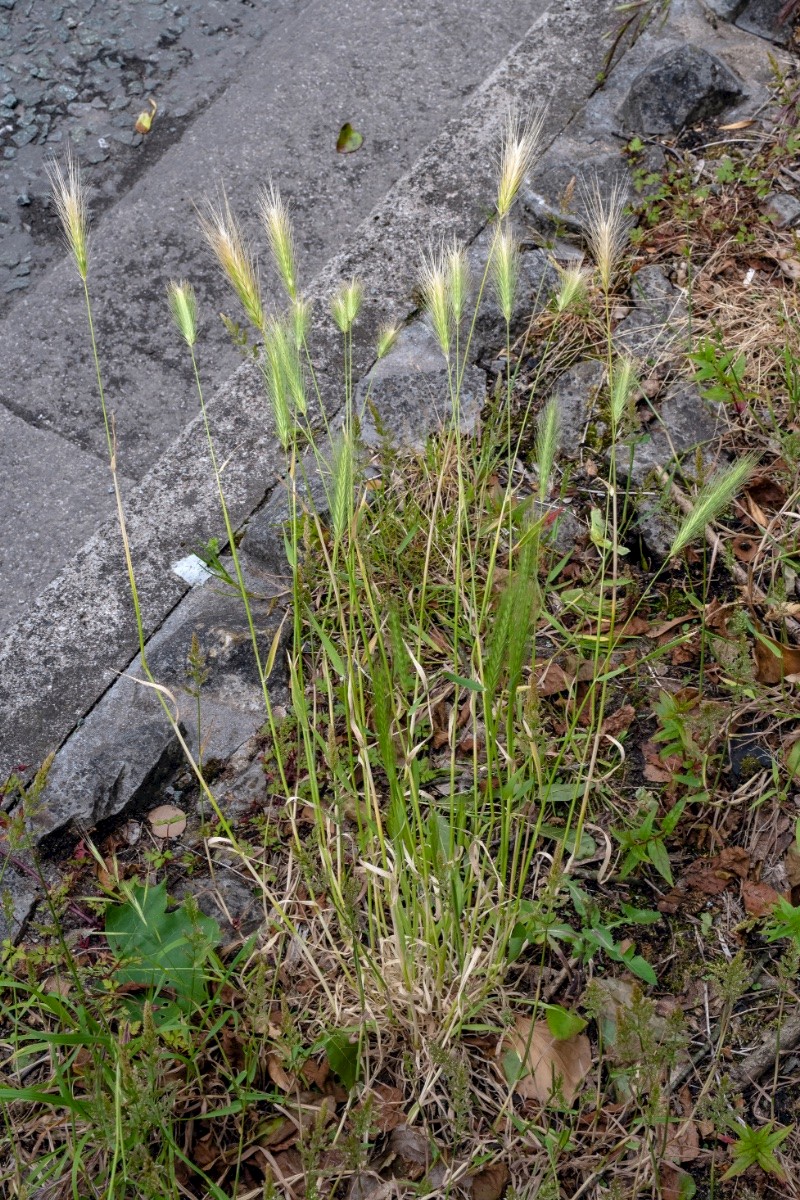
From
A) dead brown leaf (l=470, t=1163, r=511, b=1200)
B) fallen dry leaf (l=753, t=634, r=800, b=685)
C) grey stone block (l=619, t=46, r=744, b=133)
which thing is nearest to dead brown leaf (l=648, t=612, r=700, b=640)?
fallen dry leaf (l=753, t=634, r=800, b=685)

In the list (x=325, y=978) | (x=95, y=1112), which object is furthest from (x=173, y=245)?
(x=95, y=1112)

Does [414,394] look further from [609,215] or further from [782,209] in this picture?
[782,209]

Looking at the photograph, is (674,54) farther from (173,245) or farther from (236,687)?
(236,687)

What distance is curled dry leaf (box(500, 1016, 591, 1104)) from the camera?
57.7 inches

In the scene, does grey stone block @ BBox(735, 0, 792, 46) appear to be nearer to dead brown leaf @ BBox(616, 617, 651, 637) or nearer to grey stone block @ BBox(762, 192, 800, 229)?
grey stone block @ BBox(762, 192, 800, 229)

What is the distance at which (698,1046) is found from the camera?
1.50m

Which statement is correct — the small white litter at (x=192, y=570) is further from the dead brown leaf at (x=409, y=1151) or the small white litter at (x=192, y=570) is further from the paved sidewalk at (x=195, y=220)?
the dead brown leaf at (x=409, y=1151)

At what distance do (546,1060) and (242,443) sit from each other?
4.59 ft

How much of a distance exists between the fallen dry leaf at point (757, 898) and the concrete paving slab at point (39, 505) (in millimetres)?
1465

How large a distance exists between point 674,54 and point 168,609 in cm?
193

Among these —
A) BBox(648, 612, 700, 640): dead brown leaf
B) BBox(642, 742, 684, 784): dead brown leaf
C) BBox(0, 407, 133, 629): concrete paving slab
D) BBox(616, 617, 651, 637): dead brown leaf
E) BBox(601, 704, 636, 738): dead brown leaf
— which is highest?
BBox(0, 407, 133, 629): concrete paving slab

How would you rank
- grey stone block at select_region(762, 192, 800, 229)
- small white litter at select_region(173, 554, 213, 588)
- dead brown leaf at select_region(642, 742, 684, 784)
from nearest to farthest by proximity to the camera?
dead brown leaf at select_region(642, 742, 684, 784), small white litter at select_region(173, 554, 213, 588), grey stone block at select_region(762, 192, 800, 229)

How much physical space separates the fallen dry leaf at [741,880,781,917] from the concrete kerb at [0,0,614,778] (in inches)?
46.2

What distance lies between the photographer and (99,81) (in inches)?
124
